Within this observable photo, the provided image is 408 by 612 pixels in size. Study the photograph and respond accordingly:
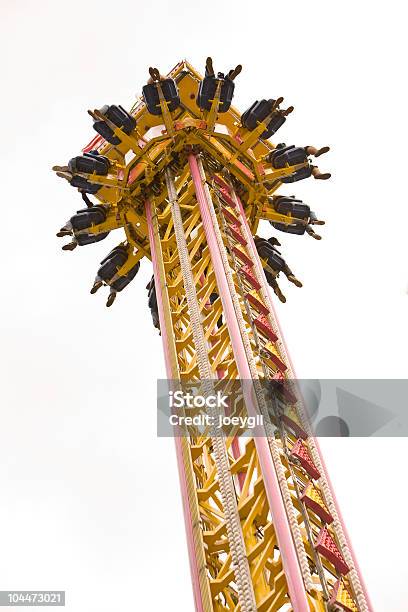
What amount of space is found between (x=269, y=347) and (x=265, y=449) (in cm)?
251

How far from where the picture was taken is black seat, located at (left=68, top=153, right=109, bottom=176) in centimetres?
1302

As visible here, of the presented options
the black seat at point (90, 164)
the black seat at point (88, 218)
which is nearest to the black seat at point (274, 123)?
the black seat at point (90, 164)

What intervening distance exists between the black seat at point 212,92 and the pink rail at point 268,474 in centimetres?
319

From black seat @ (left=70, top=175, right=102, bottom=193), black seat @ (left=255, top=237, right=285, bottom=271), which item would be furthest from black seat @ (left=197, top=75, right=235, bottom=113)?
black seat @ (left=255, top=237, right=285, bottom=271)

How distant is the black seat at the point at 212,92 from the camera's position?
511 inches

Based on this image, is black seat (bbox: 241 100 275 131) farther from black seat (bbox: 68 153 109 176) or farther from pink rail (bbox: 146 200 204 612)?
pink rail (bbox: 146 200 204 612)

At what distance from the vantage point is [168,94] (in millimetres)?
12961

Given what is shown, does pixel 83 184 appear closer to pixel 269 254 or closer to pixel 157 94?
pixel 157 94

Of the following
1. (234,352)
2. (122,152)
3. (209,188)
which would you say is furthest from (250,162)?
(234,352)

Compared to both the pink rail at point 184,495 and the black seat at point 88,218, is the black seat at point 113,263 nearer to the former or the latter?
the black seat at point 88,218

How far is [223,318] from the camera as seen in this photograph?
9.89 meters

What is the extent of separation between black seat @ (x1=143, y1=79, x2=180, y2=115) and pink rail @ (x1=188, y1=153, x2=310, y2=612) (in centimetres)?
319

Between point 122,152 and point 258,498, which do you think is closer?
point 258,498

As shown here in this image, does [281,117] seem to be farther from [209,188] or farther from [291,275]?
[291,275]
